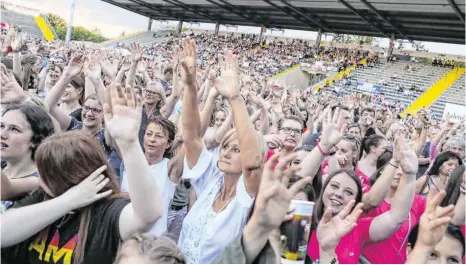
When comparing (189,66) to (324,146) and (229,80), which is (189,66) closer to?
(229,80)

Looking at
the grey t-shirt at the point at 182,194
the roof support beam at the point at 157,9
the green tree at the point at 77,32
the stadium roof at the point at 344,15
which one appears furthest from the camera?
the green tree at the point at 77,32

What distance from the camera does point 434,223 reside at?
1.56 meters

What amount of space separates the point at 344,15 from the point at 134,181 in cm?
2612

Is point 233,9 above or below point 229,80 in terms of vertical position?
above

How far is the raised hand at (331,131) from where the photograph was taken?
8.65 feet

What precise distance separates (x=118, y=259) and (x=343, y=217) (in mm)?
917

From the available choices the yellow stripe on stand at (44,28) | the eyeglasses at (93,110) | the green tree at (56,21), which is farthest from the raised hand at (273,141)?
the green tree at (56,21)

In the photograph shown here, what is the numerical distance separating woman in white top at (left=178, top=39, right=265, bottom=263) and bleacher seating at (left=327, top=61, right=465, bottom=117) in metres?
20.9

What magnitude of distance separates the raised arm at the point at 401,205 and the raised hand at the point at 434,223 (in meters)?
0.67

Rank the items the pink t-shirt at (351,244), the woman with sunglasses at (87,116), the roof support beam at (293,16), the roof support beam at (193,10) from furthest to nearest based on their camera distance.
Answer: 1. the roof support beam at (193,10)
2. the roof support beam at (293,16)
3. the woman with sunglasses at (87,116)
4. the pink t-shirt at (351,244)

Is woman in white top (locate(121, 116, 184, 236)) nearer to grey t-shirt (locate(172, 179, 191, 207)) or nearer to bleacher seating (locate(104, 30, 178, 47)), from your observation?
grey t-shirt (locate(172, 179, 191, 207))

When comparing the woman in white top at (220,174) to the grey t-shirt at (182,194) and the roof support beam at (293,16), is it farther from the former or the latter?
the roof support beam at (293,16)

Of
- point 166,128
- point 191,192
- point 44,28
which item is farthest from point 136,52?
point 44,28

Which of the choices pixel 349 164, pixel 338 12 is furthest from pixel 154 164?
pixel 338 12
